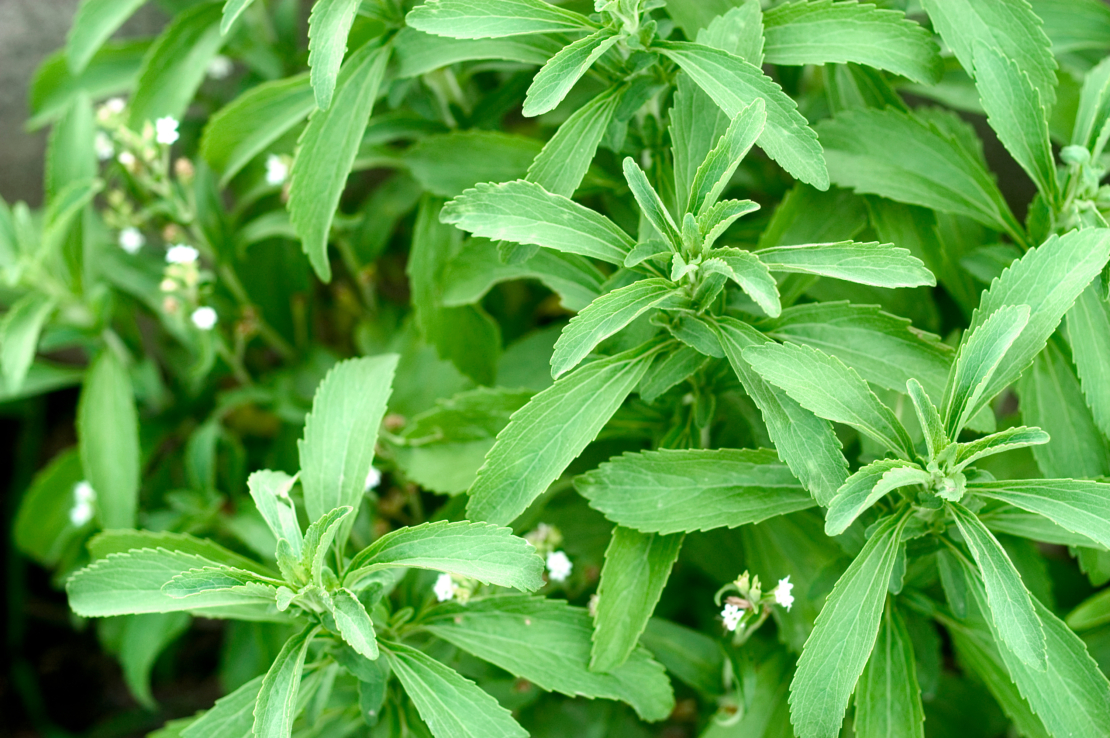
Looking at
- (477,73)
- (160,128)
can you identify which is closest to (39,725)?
(160,128)

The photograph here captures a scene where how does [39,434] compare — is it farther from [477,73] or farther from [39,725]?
[477,73]

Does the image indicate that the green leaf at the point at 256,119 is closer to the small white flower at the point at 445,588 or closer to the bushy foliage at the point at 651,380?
the bushy foliage at the point at 651,380

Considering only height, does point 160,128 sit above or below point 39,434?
above

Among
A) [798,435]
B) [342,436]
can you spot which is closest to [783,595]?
[798,435]

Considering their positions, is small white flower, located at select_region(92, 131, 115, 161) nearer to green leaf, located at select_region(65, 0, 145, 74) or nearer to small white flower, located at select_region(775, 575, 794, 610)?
green leaf, located at select_region(65, 0, 145, 74)

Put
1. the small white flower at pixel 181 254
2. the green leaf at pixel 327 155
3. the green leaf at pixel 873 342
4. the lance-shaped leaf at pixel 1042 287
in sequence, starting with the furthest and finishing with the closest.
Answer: the small white flower at pixel 181 254
the green leaf at pixel 327 155
the green leaf at pixel 873 342
the lance-shaped leaf at pixel 1042 287

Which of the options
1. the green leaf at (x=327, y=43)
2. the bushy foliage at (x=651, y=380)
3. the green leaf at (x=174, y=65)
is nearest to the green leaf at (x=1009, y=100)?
the bushy foliage at (x=651, y=380)

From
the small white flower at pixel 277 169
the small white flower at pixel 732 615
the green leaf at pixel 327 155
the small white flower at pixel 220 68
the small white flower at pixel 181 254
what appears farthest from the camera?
the small white flower at pixel 220 68
